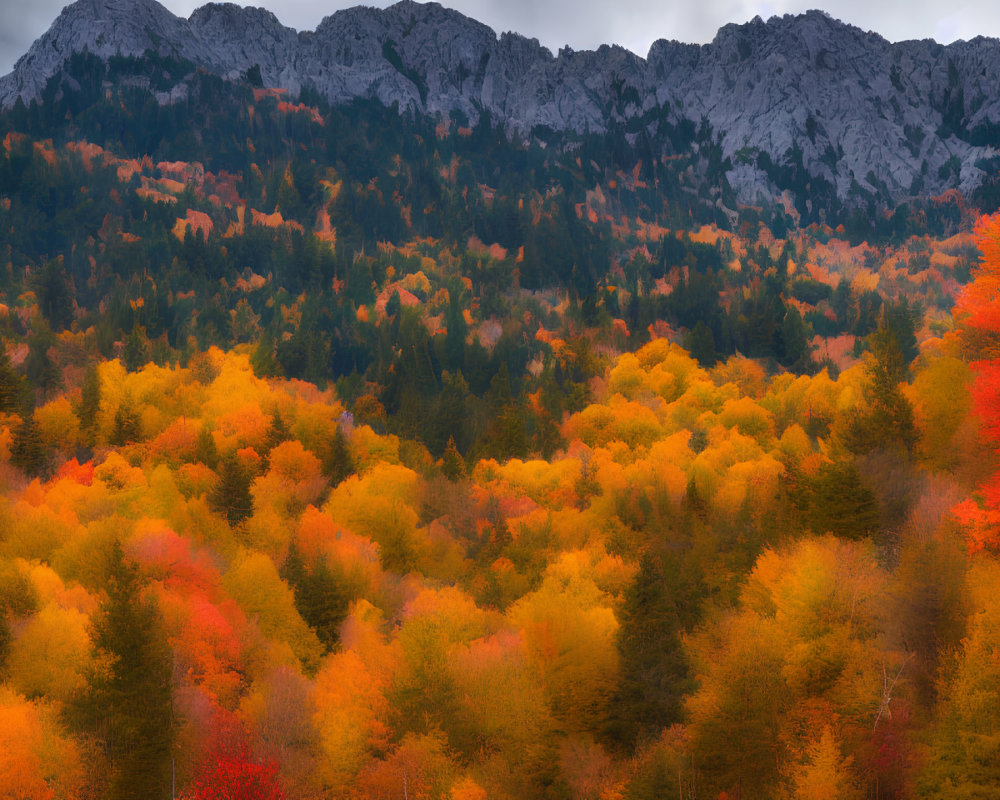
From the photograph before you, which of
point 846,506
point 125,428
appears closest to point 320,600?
point 846,506

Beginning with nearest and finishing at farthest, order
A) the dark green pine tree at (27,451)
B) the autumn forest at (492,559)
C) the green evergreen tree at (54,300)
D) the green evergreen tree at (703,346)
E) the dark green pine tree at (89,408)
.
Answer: the autumn forest at (492,559) < the dark green pine tree at (27,451) < the dark green pine tree at (89,408) < the green evergreen tree at (703,346) < the green evergreen tree at (54,300)

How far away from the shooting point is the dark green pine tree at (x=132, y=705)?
138ft

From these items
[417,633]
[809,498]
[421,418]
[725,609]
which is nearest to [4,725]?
[417,633]

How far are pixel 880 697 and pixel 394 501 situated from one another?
53.0 m

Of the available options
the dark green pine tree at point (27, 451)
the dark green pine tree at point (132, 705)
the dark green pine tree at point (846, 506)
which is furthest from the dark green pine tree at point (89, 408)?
the dark green pine tree at point (846, 506)

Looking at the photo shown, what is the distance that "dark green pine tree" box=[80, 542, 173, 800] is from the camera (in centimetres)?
4206

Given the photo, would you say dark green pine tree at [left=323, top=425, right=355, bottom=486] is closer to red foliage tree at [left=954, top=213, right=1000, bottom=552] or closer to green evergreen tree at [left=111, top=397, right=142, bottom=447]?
green evergreen tree at [left=111, top=397, right=142, bottom=447]

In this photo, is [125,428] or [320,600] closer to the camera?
[320,600]

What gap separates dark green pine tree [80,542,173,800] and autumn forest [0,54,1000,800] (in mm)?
141

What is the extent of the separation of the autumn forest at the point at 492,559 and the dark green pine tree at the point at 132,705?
0.14m

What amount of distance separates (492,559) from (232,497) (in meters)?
26.4

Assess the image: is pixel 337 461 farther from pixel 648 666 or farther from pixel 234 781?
pixel 648 666

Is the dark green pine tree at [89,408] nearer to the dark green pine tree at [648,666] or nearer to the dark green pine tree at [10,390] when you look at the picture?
the dark green pine tree at [10,390]

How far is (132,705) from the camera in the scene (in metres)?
42.9
